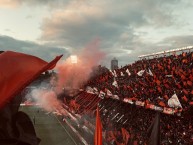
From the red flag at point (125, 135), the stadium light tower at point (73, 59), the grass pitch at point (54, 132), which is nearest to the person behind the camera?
the red flag at point (125, 135)

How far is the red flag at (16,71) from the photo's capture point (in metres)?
Answer: 1.71

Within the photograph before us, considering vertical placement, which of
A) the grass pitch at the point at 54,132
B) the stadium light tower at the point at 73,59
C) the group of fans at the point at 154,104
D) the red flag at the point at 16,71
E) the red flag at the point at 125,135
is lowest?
the grass pitch at the point at 54,132

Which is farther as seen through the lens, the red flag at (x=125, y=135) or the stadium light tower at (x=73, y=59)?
the stadium light tower at (x=73, y=59)

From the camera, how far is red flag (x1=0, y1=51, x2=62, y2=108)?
1.71 meters

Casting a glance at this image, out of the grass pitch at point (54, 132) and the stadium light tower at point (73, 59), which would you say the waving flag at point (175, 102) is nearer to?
the grass pitch at point (54, 132)

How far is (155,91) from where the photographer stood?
2123 cm

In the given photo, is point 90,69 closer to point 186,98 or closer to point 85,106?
point 85,106

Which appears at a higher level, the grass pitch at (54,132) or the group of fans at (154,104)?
the group of fans at (154,104)

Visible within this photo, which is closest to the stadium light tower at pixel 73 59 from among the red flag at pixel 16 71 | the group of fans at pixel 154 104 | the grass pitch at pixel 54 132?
the grass pitch at pixel 54 132

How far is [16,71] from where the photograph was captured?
179cm

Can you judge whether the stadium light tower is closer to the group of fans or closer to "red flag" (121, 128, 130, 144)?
the group of fans

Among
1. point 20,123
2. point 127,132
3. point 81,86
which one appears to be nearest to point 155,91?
point 127,132

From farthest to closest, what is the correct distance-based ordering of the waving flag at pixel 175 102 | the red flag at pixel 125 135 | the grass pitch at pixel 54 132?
the grass pitch at pixel 54 132
the red flag at pixel 125 135
the waving flag at pixel 175 102

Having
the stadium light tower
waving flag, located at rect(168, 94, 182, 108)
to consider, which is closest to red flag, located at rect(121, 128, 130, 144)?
waving flag, located at rect(168, 94, 182, 108)
